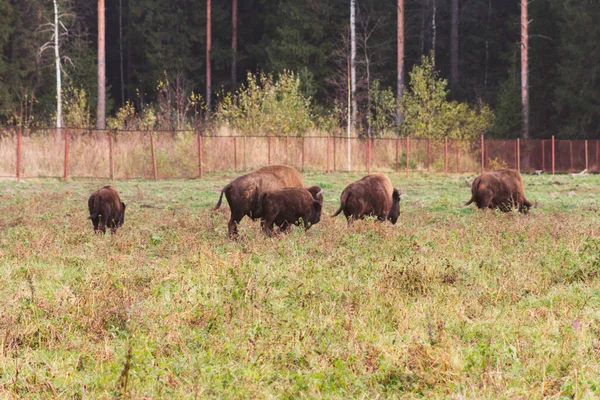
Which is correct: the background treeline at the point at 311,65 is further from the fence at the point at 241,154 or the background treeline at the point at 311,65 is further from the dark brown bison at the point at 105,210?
the dark brown bison at the point at 105,210

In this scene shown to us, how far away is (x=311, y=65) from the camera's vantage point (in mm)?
49031

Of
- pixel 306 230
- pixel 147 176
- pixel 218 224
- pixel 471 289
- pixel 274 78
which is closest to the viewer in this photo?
pixel 471 289

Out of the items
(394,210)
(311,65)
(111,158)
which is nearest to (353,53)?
(311,65)

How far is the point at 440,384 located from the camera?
503 centimetres

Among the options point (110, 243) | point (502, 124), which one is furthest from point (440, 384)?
point (502, 124)

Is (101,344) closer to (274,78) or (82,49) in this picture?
(274,78)

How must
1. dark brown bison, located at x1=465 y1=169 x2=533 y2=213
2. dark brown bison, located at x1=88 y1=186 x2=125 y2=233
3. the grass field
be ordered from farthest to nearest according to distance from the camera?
dark brown bison, located at x1=465 y1=169 x2=533 y2=213, dark brown bison, located at x1=88 y1=186 x2=125 y2=233, the grass field

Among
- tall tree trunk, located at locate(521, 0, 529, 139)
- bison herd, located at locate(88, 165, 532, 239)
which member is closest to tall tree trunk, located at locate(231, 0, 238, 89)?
tall tree trunk, located at locate(521, 0, 529, 139)

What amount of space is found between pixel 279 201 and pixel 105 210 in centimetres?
278

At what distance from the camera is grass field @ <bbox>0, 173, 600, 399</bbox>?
5043mm

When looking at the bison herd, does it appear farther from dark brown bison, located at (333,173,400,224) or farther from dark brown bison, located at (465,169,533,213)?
dark brown bison, located at (465,169,533,213)

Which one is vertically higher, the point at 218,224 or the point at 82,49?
the point at 82,49

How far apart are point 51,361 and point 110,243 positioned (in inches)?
205

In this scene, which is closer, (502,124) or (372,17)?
(502,124)
